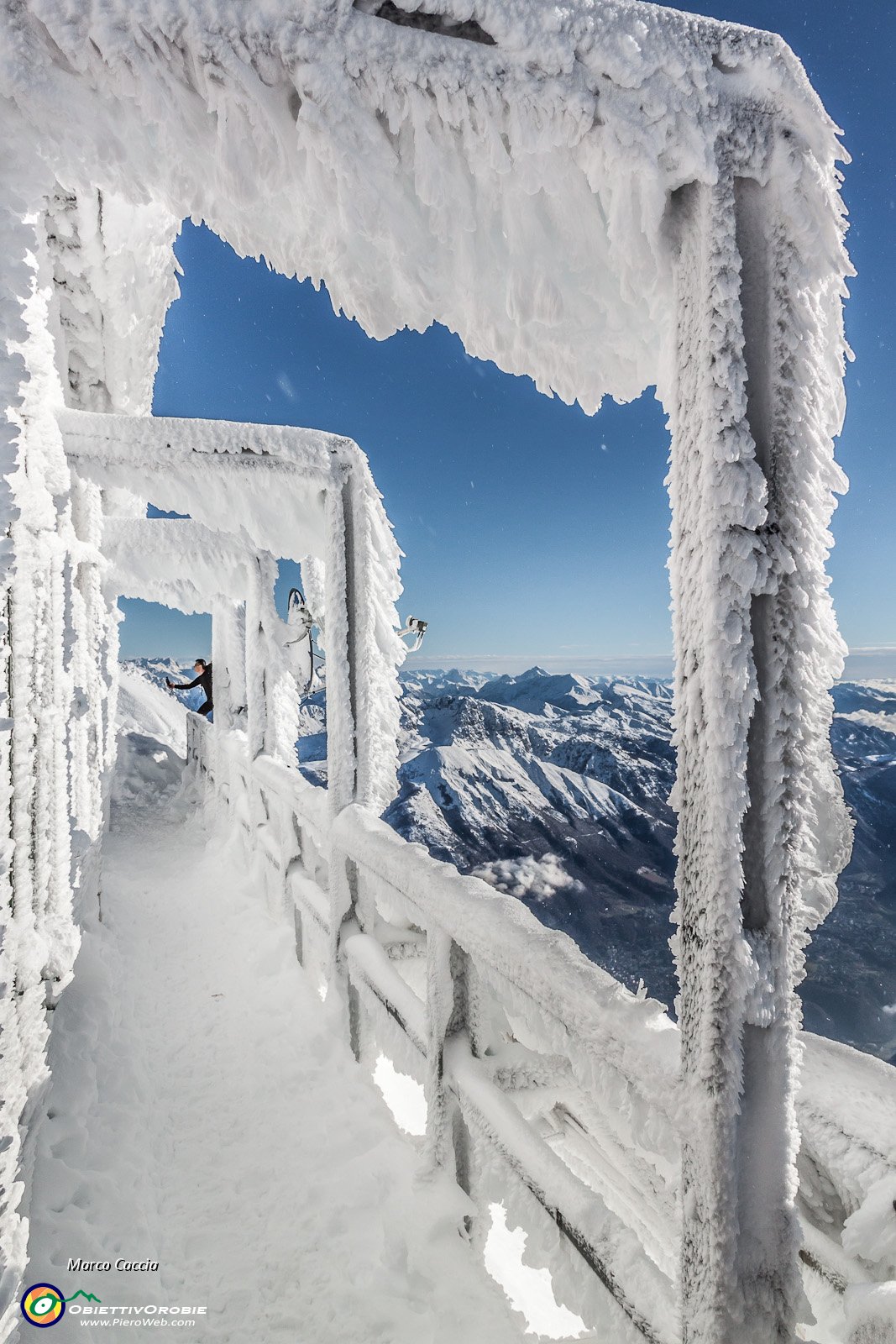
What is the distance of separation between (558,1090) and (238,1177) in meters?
1.31

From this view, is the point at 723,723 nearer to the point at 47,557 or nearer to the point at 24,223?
the point at 24,223

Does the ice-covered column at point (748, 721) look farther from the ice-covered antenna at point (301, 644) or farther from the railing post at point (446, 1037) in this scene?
the ice-covered antenna at point (301, 644)

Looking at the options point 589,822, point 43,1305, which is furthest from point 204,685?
point 589,822

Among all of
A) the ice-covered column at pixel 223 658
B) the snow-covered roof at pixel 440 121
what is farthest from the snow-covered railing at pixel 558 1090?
the ice-covered column at pixel 223 658

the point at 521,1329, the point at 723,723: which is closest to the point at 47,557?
the point at 723,723

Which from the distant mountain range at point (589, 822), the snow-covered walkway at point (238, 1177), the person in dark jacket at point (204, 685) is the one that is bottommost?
the distant mountain range at point (589, 822)

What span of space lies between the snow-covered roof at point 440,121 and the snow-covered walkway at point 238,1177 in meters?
2.54

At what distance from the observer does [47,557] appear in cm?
228

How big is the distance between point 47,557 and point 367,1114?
2529mm

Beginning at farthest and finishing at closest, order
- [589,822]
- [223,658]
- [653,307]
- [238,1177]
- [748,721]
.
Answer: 1. [589,822]
2. [223,658]
3. [238,1177]
4. [653,307]
5. [748,721]

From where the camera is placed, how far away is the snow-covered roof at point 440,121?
1.03 m

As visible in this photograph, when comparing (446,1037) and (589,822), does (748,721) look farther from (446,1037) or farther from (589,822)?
(589,822)

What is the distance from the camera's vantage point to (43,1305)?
1.61m

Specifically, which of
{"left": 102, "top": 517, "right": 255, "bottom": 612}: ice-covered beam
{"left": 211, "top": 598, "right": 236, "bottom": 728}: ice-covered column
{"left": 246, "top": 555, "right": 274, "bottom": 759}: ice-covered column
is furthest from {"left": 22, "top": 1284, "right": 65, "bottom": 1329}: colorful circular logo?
{"left": 211, "top": 598, "right": 236, "bottom": 728}: ice-covered column
